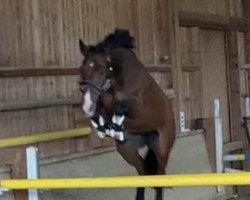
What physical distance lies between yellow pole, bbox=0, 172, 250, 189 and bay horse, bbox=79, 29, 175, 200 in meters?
0.28

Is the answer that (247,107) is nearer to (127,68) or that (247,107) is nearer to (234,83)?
(234,83)

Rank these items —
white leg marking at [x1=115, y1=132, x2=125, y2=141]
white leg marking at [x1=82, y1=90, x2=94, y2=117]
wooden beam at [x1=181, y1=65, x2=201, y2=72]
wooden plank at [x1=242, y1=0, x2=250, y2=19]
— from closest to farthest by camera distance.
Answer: white leg marking at [x1=82, y1=90, x2=94, y2=117] < white leg marking at [x1=115, y1=132, x2=125, y2=141] < wooden beam at [x1=181, y1=65, x2=201, y2=72] < wooden plank at [x1=242, y1=0, x2=250, y2=19]

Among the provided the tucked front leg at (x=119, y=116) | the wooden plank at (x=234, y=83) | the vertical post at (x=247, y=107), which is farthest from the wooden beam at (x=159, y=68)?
the tucked front leg at (x=119, y=116)

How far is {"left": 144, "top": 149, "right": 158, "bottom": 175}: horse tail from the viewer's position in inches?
142

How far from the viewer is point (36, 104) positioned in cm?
505

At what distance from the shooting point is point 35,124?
514cm

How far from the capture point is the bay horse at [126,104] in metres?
3.19

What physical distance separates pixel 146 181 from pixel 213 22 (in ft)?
18.6

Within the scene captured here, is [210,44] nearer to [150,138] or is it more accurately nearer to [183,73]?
[183,73]

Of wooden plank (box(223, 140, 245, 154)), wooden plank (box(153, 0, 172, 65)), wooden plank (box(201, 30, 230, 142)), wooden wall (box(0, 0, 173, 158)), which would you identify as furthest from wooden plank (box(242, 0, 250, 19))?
wooden wall (box(0, 0, 173, 158))

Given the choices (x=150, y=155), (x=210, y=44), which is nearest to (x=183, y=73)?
(x=210, y=44)

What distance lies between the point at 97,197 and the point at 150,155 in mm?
1223

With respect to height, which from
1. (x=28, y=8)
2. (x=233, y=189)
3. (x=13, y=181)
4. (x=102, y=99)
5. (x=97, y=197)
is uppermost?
(x=28, y=8)

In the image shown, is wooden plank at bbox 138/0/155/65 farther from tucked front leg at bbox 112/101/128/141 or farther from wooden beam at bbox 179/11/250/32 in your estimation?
tucked front leg at bbox 112/101/128/141
